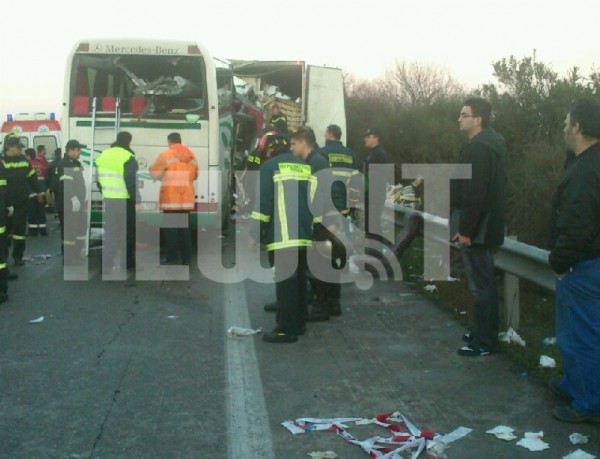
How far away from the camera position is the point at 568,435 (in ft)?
17.8

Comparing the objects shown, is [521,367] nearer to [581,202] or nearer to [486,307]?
[486,307]

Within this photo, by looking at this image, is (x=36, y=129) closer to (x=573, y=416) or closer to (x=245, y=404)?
(x=245, y=404)

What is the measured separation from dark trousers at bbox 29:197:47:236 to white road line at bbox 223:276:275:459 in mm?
10292

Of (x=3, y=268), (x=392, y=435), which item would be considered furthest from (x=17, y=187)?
(x=392, y=435)

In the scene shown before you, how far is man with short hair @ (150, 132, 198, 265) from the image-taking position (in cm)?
1257

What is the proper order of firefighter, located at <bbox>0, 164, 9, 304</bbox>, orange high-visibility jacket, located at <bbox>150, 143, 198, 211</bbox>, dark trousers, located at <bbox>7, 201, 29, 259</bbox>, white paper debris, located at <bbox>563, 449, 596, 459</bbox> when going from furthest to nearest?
dark trousers, located at <bbox>7, 201, 29, 259</bbox> < orange high-visibility jacket, located at <bbox>150, 143, 198, 211</bbox> < firefighter, located at <bbox>0, 164, 9, 304</bbox> < white paper debris, located at <bbox>563, 449, 596, 459</bbox>

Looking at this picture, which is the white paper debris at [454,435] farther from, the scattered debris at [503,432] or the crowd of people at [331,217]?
the crowd of people at [331,217]

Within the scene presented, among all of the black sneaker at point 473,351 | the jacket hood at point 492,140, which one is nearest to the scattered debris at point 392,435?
the black sneaker at point 473,351

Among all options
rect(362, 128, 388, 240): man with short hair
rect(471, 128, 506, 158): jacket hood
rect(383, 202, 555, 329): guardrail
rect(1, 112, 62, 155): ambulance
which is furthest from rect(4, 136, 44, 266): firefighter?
rect(1, 112, 62, 155): ambulance

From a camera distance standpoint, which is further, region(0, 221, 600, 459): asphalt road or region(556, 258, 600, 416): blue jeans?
region(556, 258, 600, 416): blue jeans

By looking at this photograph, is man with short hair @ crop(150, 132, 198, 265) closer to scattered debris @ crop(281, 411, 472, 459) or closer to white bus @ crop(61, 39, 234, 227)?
white bus @ crop(61, 39, 234, 227)

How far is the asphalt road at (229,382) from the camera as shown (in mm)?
5367

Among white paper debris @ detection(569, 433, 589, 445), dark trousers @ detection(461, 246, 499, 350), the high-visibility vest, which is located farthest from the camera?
the high-visibility vest

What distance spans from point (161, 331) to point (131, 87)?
670 centimetres
